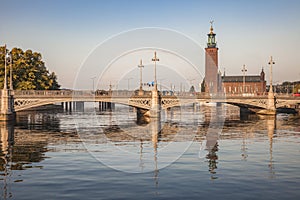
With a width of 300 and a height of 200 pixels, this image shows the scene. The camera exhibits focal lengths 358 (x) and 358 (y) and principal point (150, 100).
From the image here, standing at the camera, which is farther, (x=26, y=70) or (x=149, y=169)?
(x=26, y=70)

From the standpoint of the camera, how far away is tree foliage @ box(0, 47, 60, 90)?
78812mm

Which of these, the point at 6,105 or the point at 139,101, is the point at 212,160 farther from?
the point at 139,101

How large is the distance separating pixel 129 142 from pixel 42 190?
18.1 m

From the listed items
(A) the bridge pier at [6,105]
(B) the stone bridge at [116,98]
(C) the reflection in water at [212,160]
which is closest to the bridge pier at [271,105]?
(B) the stone bridge at [116,98]

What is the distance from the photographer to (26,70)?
82312 millimetres

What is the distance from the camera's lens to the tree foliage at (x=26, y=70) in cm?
7881

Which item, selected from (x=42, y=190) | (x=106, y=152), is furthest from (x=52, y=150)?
(x=42, y=190)

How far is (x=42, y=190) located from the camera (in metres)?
15.8

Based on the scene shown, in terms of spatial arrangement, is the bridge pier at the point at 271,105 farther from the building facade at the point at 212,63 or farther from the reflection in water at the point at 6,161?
the building facade at the point at 212,63

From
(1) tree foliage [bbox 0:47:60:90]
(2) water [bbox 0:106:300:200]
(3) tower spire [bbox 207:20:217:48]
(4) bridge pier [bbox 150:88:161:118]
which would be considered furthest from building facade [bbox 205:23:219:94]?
(2) water [bbox 0:106:300:200]

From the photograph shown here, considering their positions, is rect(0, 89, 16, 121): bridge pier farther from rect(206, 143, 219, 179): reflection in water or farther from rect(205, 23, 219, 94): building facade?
rect(205, 23, 219, 94): building facade

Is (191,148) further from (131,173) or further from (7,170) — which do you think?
(7,170)

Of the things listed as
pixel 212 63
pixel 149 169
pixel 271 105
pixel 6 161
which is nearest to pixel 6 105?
pixel 6 161

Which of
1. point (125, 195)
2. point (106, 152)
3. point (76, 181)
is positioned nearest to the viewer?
point (125, 195)
